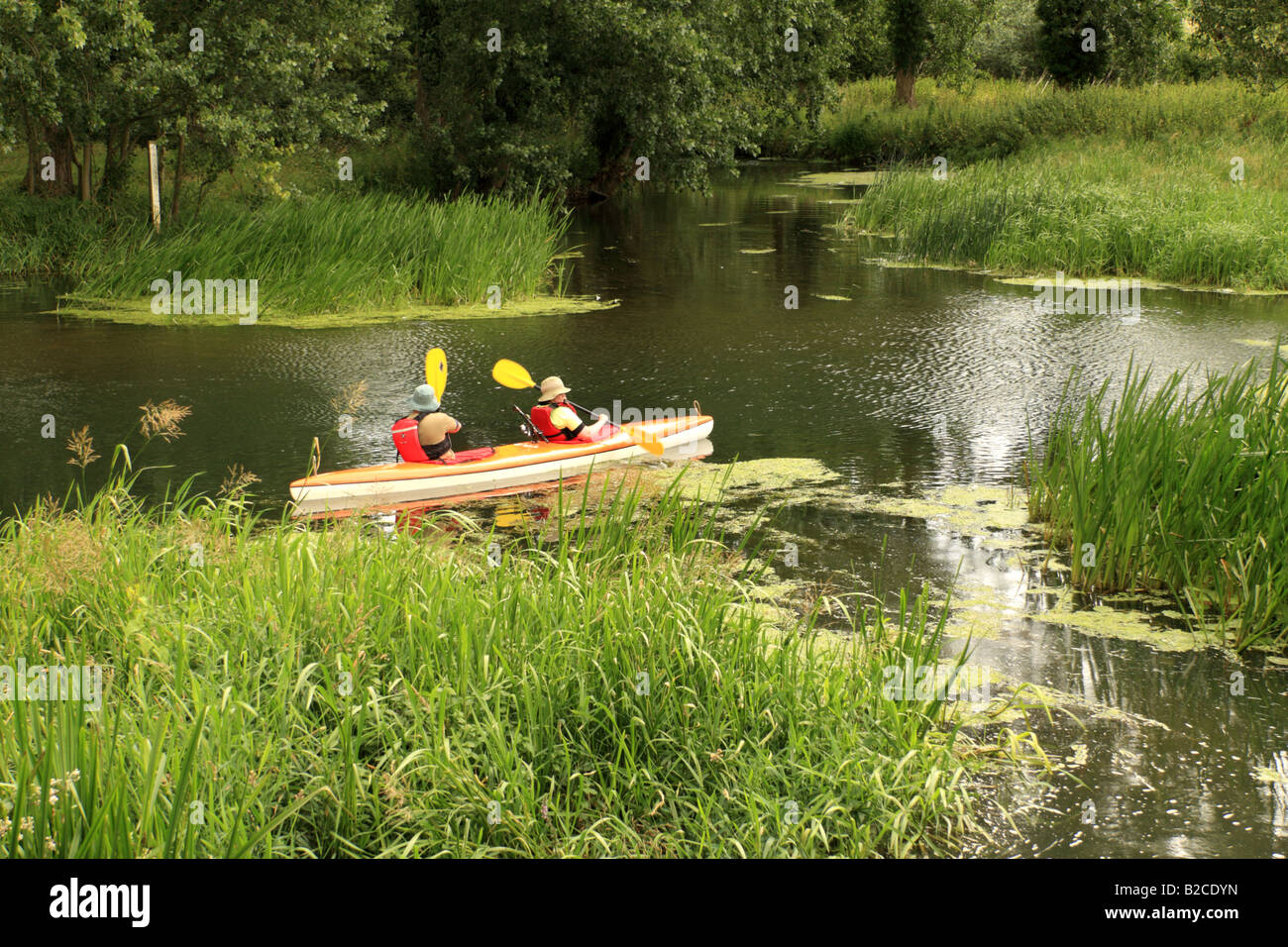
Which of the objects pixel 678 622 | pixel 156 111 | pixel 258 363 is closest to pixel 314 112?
pixel 156 111

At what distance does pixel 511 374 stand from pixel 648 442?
107cm

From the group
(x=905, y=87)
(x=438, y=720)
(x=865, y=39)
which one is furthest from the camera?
(x=865, y=39)

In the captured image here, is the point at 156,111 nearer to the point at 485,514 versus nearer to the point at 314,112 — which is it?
the point at 314,112

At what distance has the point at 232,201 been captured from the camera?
647 inches

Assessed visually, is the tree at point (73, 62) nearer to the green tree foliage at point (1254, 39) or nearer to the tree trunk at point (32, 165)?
the tree trunk at point (32, 165)

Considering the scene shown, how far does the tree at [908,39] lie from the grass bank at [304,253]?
2171cm

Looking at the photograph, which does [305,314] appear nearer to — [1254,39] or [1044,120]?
[1044,120]

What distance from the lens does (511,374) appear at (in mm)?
8500

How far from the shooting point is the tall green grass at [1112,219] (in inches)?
598

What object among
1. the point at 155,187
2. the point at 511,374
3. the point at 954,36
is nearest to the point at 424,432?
the point at 511,374

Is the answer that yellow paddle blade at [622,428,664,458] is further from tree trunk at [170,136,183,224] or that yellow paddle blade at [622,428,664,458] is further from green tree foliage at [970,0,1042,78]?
green tree foliage at [970,0,1042,78]

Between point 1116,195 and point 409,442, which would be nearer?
point 409,442

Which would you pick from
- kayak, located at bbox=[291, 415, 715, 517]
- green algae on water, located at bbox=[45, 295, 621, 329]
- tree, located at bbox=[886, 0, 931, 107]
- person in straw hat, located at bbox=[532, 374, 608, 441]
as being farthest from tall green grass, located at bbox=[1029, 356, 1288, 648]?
tree, located at bbox=[886, 0, 931, 107]

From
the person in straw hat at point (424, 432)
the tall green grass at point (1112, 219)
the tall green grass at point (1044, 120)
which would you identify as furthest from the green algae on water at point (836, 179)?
the person in straw hat at point (424, 432)
